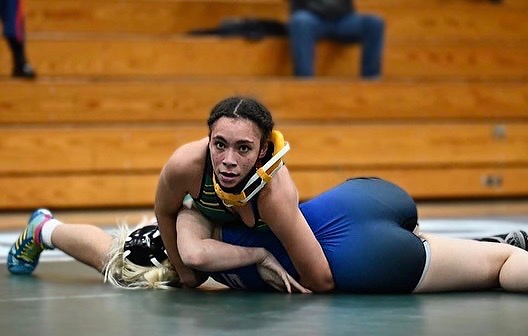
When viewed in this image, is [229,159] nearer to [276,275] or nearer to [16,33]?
[276,275]

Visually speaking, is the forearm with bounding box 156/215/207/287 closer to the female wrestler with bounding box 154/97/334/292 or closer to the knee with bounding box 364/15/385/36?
the female wrestler with bounding box 154/97/334/292

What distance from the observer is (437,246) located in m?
3.46

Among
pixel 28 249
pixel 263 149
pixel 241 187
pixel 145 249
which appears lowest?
pixel 28 249

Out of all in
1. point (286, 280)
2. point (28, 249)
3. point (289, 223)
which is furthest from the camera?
point (28, 249)

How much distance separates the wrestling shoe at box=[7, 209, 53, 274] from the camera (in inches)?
156

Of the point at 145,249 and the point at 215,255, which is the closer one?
the point at 215,255

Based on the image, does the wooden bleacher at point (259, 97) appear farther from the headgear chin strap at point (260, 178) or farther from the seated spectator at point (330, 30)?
the headgear chin strap at point (260, 178)

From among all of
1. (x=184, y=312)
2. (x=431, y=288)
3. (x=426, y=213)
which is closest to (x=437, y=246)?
(x=431, y=288)

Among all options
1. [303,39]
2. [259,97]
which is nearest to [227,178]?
[259,97]

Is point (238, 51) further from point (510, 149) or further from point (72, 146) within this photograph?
point (510, 149)

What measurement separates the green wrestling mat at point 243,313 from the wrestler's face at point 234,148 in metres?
0.39

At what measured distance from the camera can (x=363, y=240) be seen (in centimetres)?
341

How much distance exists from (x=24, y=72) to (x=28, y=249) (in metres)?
3.15

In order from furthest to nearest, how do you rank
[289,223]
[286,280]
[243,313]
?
[286,280] → [289,223] → [243,313]
